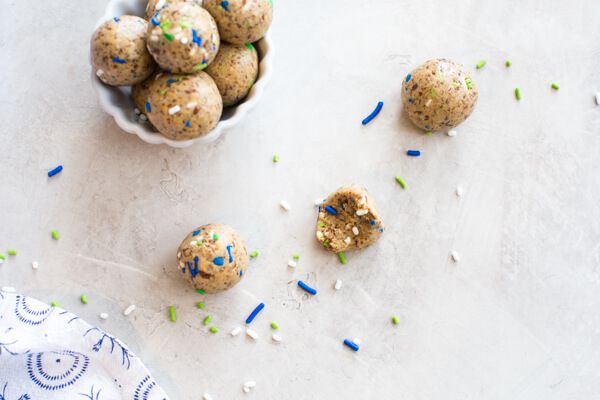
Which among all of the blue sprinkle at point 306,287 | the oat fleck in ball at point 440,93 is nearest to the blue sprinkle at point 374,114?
the oat fleck in ball at point 440,93

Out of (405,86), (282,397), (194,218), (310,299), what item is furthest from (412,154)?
(282,397)

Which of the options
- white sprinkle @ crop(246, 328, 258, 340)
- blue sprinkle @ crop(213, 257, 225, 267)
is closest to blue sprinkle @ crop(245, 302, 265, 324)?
white sprinkle @ crop(246, 328, 258, 340)

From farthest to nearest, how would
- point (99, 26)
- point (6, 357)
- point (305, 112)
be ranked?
point (305, 112)
point (6, 357)
point (99, 26)

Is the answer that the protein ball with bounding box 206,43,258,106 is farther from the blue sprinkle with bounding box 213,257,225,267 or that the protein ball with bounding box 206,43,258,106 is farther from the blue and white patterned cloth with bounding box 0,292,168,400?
the blue and white patterned cloth with bounding box 0,292,168,400

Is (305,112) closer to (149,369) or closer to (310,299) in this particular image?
(310,299)

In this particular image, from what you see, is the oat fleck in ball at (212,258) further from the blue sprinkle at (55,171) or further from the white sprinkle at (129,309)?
the blue sprinkle at (55,171)

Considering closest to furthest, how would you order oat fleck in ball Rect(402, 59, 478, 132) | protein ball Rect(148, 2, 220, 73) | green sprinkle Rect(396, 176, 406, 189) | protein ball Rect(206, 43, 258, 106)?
1. protein ball Rect(148, 2, 220, 73)
2. protein ball Rect(206, 43, 258, 106)
3. oat fleck in ball Rect(402, 59, 478, 132)
4. green sprinkle Rect(396, 176, 406, 189)
